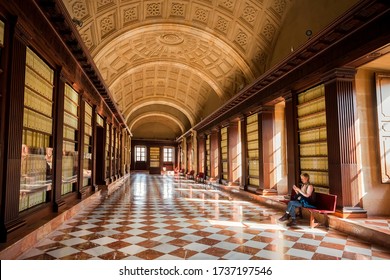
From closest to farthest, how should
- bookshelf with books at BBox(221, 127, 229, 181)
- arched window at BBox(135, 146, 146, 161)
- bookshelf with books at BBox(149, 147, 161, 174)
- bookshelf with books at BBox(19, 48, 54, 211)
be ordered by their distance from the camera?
bookshelf with books at BBox(19, 48, 54, 211)
bookshelf with books at BBox(221, 127, 229, 181)
arched window at BBox(135, 146, 146, 161)
bookshelf with books at BBox(149, 147, 161, 174)

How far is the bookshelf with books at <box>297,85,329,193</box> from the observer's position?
6422 millimetres

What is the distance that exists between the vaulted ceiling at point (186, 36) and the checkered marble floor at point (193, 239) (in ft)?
18.9

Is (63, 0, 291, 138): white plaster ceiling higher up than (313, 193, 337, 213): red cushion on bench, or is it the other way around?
(63, 0, 291, 138): white plaster ceiling

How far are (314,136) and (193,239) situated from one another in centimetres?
409

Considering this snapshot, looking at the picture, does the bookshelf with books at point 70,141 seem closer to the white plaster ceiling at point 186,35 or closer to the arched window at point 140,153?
the white plaster ceiling at point 186,35

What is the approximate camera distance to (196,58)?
13.3 m

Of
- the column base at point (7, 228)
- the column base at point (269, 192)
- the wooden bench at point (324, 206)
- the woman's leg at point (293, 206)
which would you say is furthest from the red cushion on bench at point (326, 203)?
the column base at point (7, 228)

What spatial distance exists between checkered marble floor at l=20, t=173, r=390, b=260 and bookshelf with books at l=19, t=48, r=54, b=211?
838mm

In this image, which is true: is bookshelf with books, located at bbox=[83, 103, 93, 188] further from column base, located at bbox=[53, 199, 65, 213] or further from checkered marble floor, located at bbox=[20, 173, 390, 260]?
column base, located at bbox=[53, 199, 65, 213]

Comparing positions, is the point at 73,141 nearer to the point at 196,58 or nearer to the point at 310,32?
the point at 310,32

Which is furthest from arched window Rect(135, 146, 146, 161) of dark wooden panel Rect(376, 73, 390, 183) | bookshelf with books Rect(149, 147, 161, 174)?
dark wooden panel Rect(376, 73, 390, 183)

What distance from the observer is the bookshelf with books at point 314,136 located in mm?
6422

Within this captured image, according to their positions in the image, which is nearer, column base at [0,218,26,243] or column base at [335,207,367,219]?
column base at [0,218,26,243]

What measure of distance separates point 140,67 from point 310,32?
28.8 ft
